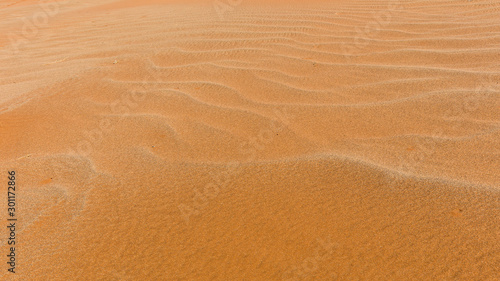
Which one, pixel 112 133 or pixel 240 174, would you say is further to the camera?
pixel 112 133

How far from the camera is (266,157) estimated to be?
1660mm

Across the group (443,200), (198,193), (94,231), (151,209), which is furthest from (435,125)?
(94,231)

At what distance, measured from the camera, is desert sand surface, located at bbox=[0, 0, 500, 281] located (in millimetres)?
1150

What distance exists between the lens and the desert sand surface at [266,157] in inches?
45.3

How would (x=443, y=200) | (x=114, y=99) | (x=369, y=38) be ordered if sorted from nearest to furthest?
(x=443, y=200), (x=114, y=99), (x=369, y=38)

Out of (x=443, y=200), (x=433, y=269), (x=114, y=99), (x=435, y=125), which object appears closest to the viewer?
(x=433, y=269)

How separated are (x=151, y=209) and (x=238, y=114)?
86cm

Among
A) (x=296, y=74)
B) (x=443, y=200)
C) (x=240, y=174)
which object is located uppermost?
(x=296, y=74)

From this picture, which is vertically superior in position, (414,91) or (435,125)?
(414,91)

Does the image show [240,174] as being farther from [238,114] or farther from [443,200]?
[443,200]

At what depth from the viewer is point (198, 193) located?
4.79 feet

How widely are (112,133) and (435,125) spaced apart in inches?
65.6

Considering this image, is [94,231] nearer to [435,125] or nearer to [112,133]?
[112,133]

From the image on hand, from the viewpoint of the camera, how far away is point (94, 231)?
1.32 meters
